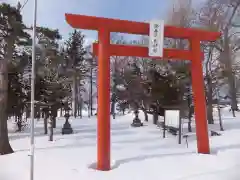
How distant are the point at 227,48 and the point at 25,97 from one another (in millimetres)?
17067

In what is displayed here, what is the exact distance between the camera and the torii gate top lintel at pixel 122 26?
26.6ft

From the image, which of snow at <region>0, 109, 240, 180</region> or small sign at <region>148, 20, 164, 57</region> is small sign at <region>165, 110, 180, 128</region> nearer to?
snow at <region>0, 109, 240, 180</region>

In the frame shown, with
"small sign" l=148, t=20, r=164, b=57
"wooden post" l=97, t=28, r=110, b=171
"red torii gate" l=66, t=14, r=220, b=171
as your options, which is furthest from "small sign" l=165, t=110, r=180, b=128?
"wooden post" l=97, t=28, r=110, b=171

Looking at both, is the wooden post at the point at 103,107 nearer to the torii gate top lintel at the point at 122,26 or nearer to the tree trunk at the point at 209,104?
the torii gate top lintel at the point at 122,26

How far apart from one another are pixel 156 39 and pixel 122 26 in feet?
3.98

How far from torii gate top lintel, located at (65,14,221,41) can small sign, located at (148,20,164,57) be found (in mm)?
242

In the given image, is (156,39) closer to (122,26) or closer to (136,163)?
(122,26)

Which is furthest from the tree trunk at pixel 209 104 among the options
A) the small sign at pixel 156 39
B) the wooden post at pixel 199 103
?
the small sign at pixel 156 39

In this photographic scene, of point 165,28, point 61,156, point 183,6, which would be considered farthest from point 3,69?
point 183,6

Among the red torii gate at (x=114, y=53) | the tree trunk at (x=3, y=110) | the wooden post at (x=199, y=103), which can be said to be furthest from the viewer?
the tree trunk at (x=3, y=110)

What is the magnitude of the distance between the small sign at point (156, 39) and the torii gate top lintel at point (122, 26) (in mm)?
242

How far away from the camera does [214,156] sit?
889cm

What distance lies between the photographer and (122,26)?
8.66 m

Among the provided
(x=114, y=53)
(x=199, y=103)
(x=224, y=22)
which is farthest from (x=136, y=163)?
(x=224, y=22)
